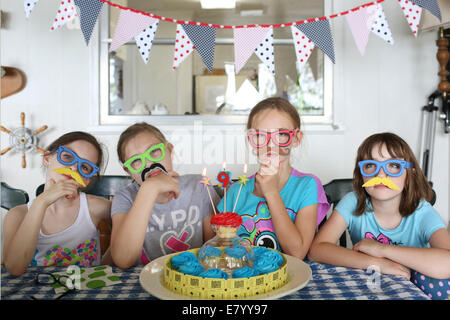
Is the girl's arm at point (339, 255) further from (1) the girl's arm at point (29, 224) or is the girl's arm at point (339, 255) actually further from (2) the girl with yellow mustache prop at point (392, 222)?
(1) the girl's arm at point (29, 224)

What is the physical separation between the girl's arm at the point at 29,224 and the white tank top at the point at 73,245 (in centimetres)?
8

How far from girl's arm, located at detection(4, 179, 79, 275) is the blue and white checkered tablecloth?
0.36ft

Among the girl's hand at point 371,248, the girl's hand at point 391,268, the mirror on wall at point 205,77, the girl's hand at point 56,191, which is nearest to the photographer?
the girl's hand at point 391,268

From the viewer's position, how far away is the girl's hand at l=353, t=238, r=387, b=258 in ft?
2.96

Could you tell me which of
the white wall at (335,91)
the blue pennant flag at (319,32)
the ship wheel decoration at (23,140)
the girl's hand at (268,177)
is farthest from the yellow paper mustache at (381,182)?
the ship wheel decoration at (23,140)

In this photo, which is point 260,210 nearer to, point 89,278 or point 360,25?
point 89,278

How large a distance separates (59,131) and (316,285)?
1697mm

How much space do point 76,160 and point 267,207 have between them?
1.72 ft

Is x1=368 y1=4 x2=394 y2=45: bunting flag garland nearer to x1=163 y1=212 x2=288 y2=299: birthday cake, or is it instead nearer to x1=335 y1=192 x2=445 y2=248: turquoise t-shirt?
x1=335 y1=192 x2=445 y2=248: turquoise t-shirt

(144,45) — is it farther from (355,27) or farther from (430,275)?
(430,275)

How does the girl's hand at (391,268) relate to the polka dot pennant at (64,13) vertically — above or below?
below

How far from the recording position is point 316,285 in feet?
2.43

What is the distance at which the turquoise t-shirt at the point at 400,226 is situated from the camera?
1055mm

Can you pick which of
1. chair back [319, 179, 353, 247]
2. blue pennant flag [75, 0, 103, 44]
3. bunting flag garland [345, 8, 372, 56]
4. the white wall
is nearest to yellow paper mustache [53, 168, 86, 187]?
blue pennant flag [75, 0, 103, 44]
